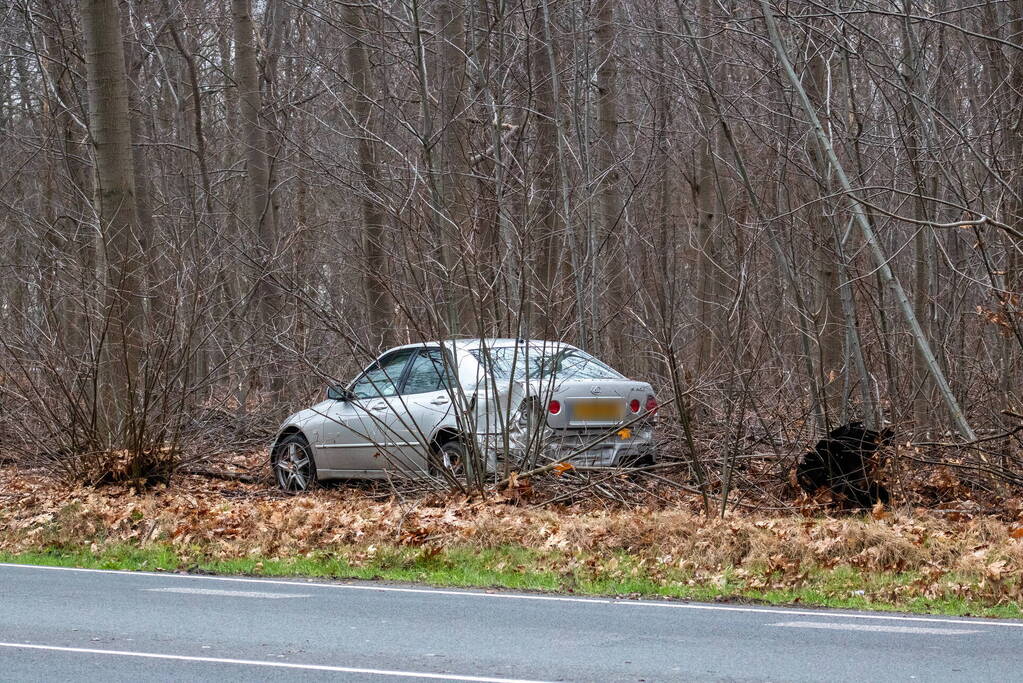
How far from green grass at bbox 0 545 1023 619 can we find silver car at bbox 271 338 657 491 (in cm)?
176

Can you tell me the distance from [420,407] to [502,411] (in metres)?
1.04

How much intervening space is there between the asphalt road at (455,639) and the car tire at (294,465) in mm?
A: 4890

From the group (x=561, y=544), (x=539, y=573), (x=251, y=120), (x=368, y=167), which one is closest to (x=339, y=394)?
(x=561, y=544)

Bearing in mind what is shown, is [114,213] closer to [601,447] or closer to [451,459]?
[451,459]

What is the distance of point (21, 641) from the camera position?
7664 millimetres

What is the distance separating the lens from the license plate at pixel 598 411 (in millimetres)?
12953

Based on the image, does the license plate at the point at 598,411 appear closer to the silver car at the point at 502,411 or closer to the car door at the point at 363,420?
the silver car at the point at 502,411

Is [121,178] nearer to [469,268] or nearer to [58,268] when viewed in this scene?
[58,268]

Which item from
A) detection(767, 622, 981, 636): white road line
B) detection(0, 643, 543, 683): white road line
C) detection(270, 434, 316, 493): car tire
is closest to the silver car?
detection(270, 434, 316, 493): car tire

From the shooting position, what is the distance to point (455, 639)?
7.62m

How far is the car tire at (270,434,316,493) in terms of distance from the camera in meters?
14.8

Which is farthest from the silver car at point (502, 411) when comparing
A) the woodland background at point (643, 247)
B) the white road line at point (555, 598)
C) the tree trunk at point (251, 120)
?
the tree trunk at point (251, 120)

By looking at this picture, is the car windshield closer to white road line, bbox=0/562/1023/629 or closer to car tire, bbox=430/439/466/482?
car tire, bbox=430/439/466/482

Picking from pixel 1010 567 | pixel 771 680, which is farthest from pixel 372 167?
pixel 771 680
